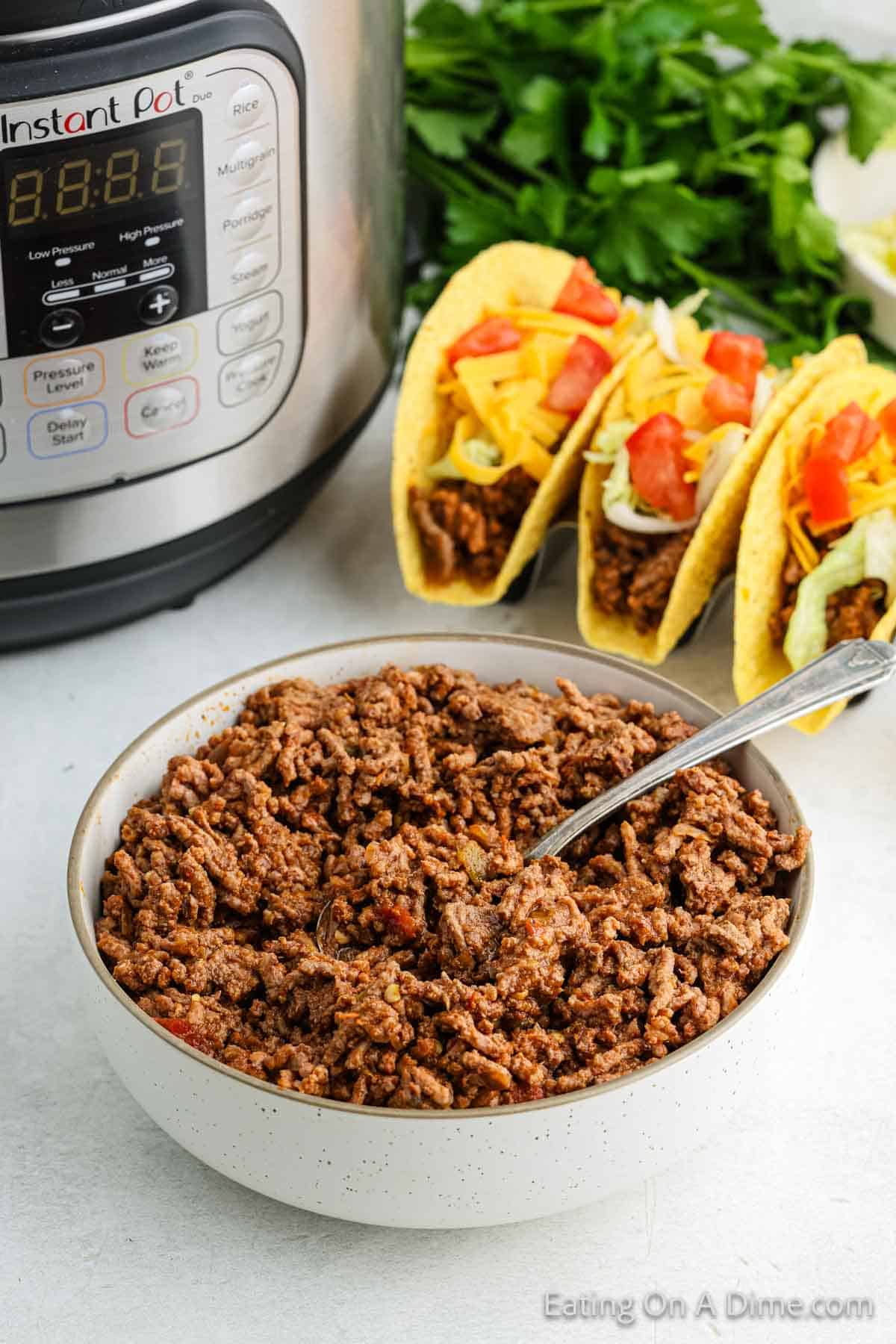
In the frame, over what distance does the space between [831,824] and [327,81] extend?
3.22 ft

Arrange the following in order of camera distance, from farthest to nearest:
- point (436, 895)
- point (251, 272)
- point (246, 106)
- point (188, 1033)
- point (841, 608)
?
point (841, 608)
point (251, 272)
point (246, 106)
point (436, 895)
point (188, 1033)

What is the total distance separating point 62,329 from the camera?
1.60m

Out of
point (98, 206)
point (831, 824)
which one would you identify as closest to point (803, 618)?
point (831, 824)

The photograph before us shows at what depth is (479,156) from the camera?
2783 millimetres

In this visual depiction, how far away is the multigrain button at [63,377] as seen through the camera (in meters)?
1.62

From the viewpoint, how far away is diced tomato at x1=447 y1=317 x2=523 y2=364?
2.04 m

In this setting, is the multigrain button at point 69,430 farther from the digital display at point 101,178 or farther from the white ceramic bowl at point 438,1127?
the white ceramic bowl at point 438,1127

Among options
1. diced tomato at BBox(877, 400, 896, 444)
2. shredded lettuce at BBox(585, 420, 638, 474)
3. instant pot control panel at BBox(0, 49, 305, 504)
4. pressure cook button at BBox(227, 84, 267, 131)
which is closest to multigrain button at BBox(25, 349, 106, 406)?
instant pot control panel at BBox(0, 49, 305, 504)

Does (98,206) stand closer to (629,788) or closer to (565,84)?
(629,788)

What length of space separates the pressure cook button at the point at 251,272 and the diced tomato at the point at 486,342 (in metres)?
0.37

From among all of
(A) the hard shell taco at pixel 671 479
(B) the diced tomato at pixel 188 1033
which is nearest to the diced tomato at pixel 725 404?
(A) the hard shell taco at pixel 671 479

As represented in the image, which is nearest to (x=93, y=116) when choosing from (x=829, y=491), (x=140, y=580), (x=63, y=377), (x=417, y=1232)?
(x=63, y=377)

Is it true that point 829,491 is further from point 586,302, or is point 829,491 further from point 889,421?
point 586,302

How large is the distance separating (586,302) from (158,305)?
2.24ft
